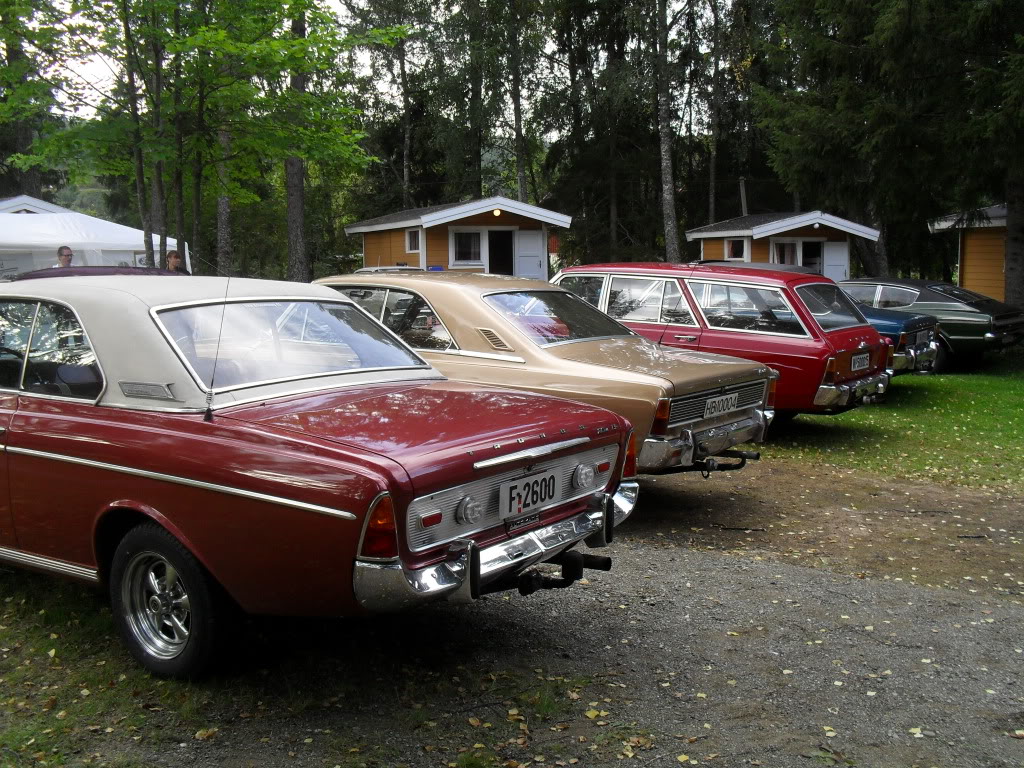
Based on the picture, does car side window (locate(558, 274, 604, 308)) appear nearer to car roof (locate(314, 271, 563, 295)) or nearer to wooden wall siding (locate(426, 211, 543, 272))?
car roof (locate(314, 271, 563, 295))

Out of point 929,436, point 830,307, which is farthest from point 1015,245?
point 830,307

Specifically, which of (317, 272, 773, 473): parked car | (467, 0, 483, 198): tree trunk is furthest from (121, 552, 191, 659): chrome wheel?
(467, 0, 483, 198): tree trunk

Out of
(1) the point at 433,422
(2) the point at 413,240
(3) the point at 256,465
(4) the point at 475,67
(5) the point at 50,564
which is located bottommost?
(5) the point at 50,564

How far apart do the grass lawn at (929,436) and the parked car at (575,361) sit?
7.70ft

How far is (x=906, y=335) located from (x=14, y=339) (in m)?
11.3

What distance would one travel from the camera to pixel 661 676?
4.11 metres

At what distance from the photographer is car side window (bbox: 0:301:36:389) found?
14.8ft

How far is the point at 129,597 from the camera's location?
399cm

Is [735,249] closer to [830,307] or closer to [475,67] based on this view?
[475,67]

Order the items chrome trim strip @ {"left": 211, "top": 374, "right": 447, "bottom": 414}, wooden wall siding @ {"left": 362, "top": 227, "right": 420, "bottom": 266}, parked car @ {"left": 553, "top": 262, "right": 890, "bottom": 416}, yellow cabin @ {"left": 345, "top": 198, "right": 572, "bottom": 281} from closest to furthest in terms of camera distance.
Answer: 1. chrome trim strip @ {"left": 211, "top": 374, "right": 447, "bottom": 414}
2. parked car @ {"left": 553, "top": 262, "right": 890, "bottom": 416}
3. yellow cabin @ {"left": 345, "top": 198, "right": 572, "bottom": 281}
4. wooden wall siding @ {"left": 362, "top": 227, "right": 420, "bottom": 266}

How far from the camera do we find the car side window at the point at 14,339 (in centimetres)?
450

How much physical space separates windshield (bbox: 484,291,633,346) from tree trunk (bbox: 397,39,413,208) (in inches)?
1260

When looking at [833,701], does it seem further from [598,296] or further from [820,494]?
[598,296]

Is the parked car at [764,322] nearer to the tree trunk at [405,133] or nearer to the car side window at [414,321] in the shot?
the car side window at [414,321]
